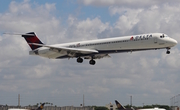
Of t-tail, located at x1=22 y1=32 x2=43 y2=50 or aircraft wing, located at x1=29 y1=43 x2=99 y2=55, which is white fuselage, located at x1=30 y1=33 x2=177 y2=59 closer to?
aircraft wing, located at x1=29 y1=43 x2=99 y2=55

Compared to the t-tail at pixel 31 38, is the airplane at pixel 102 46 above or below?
below

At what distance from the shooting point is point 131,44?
8362cm

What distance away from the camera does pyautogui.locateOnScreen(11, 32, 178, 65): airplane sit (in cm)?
8244

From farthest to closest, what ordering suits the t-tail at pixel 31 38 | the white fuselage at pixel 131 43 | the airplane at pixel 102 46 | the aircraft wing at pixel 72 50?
the t-tail at pixel 31 38 → the aircraft wing at pixel 72 50 → the airplane at pixel 102 46 → the white fuselage at pixel 131 43

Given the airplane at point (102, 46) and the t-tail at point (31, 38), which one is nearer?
the airplane at point (102, 46)

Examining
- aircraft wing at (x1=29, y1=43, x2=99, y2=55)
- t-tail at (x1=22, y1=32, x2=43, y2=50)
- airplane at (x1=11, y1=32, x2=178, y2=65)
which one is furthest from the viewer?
t-tail at (x1=22, y1=32, x2=43, y2=50)

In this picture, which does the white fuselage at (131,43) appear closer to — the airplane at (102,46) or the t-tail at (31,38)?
the airplane at (102,46)

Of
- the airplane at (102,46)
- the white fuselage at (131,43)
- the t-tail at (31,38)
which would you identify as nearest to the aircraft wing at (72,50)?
the airplane at (102,46)

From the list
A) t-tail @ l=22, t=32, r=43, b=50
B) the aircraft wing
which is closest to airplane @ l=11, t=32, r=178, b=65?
the aircraft wing

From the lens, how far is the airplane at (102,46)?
82438 millimetres

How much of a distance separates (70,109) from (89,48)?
13.5m

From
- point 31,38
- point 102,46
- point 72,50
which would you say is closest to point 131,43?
point 102,46

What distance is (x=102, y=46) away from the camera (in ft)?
291

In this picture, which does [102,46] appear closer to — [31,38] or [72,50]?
[72,50]
